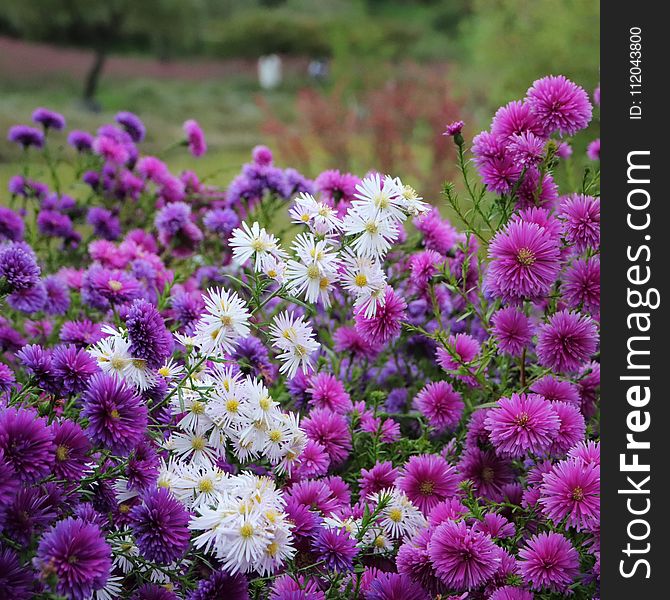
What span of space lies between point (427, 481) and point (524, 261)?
0.67ft

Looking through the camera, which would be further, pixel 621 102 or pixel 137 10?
pixel 137 10

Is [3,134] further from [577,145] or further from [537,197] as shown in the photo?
[537,197]

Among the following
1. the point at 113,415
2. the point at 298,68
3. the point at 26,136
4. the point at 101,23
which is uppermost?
the point at 298,68

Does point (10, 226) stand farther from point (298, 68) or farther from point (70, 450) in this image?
point (298, 68)

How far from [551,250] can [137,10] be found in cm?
770

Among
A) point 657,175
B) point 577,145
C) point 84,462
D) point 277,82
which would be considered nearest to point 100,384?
point 84,462

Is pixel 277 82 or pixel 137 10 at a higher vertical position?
pixel 277 82

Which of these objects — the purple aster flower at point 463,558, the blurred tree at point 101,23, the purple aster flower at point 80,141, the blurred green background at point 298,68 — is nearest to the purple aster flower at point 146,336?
the purple aster flower at point 463,558

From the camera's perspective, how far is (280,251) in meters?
0.60

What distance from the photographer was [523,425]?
0.64 metres

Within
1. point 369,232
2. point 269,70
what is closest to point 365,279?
point 369,232

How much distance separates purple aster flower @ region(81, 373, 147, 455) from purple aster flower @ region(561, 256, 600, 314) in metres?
0.38

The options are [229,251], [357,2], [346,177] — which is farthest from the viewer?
[357,2]

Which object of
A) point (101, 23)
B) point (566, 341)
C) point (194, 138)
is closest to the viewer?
point (566, 341)
